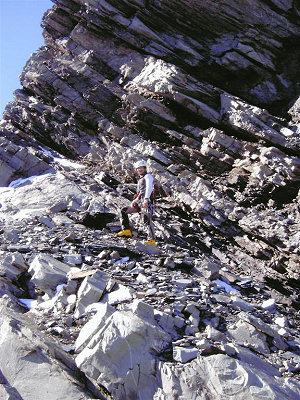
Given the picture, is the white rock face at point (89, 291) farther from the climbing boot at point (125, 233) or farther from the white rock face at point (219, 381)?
the climbing boot at point (125, 233)

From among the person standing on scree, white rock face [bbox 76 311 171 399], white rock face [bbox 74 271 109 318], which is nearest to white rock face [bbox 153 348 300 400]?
white rock face [bbox 76 311 171 399]

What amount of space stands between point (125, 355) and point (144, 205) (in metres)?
7.33

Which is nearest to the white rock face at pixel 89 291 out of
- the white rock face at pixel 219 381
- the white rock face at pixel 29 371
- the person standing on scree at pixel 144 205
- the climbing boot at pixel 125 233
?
the white rock face at pixel 29 371

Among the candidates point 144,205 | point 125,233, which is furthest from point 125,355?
point 125,233

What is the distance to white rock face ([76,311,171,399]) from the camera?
571 cm

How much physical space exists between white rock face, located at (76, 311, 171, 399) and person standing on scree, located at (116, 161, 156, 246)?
6406 mm

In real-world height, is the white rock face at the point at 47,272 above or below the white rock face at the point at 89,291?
below

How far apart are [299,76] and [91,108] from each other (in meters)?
14.2

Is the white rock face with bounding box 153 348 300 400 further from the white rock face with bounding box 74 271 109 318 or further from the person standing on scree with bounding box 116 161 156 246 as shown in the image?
the person standing on scree with bounding box 116 161 156 246

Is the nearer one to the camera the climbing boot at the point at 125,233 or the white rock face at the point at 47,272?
the white rock face at the point at 47,272

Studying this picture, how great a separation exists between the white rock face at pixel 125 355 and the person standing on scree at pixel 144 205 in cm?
641

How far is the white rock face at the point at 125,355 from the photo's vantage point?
571 cm

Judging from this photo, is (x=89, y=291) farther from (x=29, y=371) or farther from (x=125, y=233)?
(x=125, y=233)

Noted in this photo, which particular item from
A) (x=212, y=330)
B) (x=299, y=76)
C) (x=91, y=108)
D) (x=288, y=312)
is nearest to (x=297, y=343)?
(x=212, y=330)
